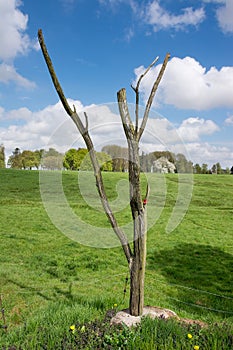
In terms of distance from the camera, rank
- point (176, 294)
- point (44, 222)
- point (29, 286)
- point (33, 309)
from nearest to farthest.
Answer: point (33, 309), point (29, 286), point (176, 294), point (44, 222)

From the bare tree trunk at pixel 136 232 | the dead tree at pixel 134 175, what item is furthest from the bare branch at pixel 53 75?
the bare tree trunk at pixel 136 232

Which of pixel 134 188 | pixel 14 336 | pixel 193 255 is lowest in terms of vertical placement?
pixel 193 255

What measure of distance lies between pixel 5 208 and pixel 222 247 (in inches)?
424

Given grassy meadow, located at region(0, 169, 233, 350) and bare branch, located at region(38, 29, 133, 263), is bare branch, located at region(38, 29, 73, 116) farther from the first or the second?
grassy meadow, located at region(0, 169, 233, 350)

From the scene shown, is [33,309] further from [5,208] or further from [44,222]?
[5,208]

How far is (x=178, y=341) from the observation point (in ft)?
10.5

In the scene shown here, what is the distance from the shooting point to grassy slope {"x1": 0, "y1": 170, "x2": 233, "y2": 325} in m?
5.89

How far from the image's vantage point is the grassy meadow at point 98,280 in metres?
3.36

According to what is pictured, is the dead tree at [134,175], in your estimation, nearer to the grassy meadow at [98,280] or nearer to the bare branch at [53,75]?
the bare branch at [53,75]

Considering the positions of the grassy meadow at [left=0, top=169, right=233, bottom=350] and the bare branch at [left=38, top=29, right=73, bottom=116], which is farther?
the bare branch at [left=38, top=29, right=73, bottom=116]

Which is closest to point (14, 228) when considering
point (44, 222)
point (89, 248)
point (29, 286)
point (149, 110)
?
point (44, 222)

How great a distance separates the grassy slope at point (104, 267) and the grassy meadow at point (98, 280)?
22 mm

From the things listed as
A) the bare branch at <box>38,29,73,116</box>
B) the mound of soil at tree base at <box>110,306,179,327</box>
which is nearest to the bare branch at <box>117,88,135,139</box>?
the bare branch at <box>38,29,73,116</box>

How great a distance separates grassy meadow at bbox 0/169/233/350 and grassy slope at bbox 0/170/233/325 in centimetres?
2
